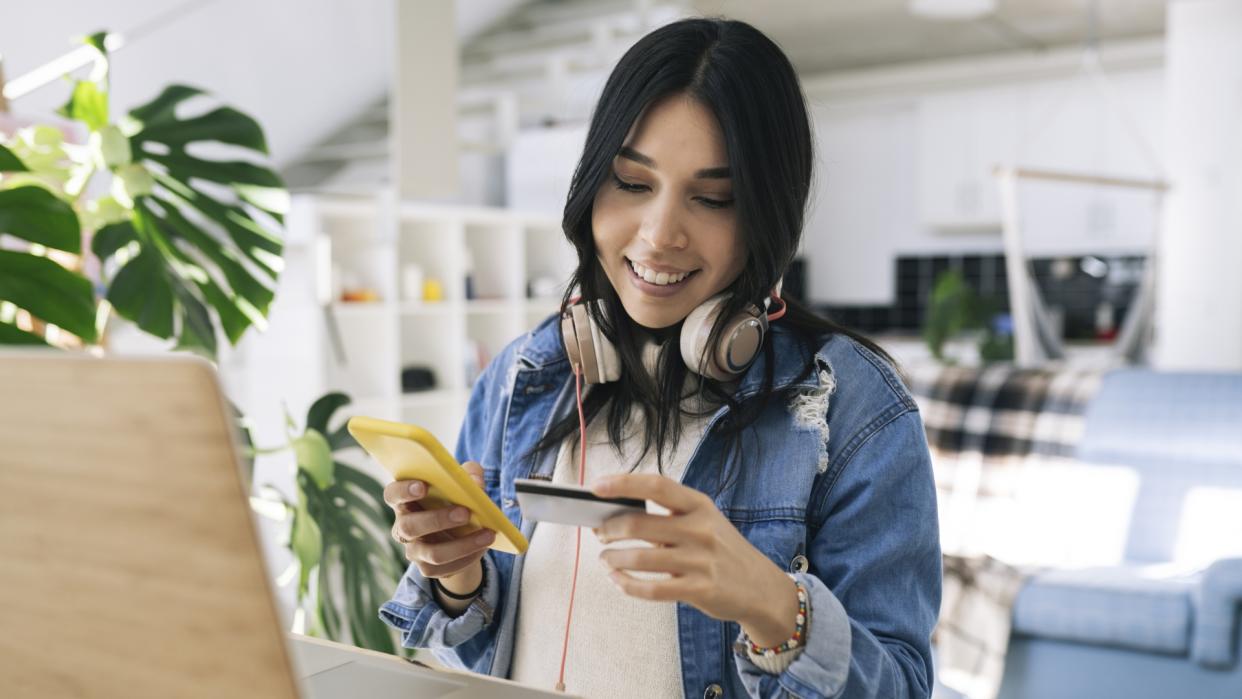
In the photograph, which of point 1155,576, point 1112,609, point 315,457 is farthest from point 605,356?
point 1155,576

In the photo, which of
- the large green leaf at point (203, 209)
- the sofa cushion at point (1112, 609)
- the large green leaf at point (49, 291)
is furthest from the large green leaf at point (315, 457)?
the sofa cushion at point (1112, 609)

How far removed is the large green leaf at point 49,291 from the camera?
1.24 m

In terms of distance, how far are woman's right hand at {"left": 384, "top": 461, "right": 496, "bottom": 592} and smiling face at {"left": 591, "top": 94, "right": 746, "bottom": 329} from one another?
24cm

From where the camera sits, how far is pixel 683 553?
684 mm

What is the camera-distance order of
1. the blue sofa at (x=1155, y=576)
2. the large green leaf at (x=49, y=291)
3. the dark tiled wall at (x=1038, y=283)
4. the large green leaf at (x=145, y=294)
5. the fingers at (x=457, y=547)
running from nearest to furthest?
the fingers at (x=457, y=547), the large green leaf at (x=49, y=291), the large green leaf at (x=145, y=294), the blue sofa at (x=1155, y=576), the dark tiled wall at (x=1038, y=283)

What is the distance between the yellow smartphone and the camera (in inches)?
28.1

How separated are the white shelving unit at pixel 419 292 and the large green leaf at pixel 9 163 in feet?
10.2

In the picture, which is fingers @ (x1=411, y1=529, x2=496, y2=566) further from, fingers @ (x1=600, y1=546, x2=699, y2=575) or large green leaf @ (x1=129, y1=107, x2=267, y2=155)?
large green leaf @ (x1=129, y1=107, x2=267, y2=155)

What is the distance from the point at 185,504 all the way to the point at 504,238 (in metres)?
5.12

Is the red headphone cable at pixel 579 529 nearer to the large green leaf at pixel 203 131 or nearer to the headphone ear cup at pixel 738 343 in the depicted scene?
the headphone ear cup at pixel 738 343

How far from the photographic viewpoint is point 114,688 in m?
0.47

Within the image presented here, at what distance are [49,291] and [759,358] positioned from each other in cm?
81

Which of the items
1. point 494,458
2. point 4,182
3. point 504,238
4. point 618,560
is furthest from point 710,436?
point 504,238

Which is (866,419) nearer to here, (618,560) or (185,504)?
(618,560)
